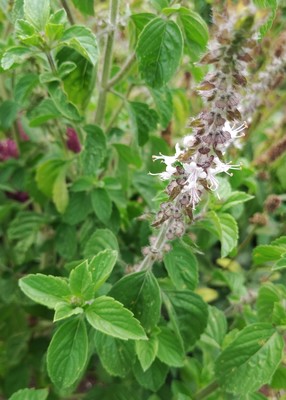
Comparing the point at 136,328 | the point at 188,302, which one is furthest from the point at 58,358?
the point at 188,302

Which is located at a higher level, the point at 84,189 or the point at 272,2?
the point at 272,2

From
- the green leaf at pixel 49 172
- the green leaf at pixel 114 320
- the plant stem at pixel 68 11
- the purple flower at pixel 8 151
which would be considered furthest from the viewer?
the purple flower at pixel 8 151

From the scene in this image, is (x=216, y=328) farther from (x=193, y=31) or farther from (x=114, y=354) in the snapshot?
(x=193, y=31)

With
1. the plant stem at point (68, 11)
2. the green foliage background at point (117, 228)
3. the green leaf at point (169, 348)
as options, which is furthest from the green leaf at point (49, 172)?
the green leaf at point (169, 348)

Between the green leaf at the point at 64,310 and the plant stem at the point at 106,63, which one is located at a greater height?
the plant stem at the point at 106,63

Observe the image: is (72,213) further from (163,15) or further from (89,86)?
(163,15)

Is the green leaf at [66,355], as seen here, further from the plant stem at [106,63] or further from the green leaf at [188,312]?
the plant stem at [106,63]
